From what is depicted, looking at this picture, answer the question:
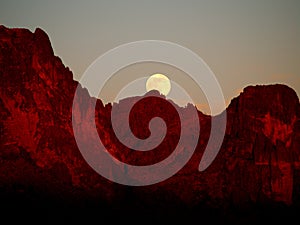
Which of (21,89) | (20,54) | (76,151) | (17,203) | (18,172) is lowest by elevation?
(17,203)

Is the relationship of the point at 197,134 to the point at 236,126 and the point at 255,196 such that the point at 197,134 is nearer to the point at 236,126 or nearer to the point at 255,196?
the point at 236,126

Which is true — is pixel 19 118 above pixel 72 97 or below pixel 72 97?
below

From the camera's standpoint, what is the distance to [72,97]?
119812 millimetres

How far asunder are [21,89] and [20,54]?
342 inches

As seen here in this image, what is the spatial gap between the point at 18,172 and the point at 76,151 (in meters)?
23.4

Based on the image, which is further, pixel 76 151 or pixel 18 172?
pixel 76 151

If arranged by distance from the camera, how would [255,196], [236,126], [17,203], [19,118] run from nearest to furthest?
1. [17,203]
2. [19,118]
3. [255,196]
4. [236,126]

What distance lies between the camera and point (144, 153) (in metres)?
133

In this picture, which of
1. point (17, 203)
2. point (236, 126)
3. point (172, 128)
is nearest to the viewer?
point (17, 203)

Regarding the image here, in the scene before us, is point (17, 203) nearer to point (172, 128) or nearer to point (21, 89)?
point (21, 89)

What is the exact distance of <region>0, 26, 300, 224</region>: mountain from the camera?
102 meters

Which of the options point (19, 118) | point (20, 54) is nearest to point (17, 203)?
point (19, 118)

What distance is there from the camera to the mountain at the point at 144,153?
101938 millimetres

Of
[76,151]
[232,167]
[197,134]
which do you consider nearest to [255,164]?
[232,167]
